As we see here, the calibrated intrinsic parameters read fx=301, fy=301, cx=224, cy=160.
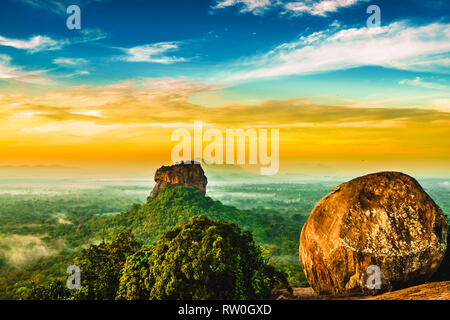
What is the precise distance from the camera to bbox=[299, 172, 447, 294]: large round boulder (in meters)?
10.6

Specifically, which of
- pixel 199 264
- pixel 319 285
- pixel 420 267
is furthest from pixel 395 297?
pixel 199 264

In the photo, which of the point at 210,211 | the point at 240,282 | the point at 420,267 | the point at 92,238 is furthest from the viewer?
the point at 210,211

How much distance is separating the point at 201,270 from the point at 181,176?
65.3 meters

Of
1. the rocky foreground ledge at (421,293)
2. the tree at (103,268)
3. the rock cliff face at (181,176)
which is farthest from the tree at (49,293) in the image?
the rock cliff face at (181,176)

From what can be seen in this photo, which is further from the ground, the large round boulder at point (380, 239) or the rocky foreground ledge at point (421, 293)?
the large round boulder at point (380, 239)

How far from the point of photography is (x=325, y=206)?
12.1 meters

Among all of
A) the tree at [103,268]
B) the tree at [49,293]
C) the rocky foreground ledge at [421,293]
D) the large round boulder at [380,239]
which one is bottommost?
the tree at [49,293]

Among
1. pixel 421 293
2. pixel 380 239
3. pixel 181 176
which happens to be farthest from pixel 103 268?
pixel 181 176

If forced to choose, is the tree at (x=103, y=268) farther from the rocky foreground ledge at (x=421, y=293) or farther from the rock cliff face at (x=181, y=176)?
the rock cliff face at (x=181, y=176)

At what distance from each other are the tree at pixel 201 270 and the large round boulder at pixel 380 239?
3.65 meters

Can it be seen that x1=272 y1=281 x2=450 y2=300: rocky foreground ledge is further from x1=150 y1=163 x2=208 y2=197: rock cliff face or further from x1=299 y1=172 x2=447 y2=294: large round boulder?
x1=150 y1=163 x2=208 y2=197: rock cliff face

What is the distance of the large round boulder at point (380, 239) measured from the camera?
10.6 meters
